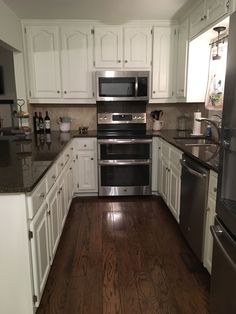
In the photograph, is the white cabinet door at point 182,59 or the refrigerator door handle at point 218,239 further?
the white cabinet door at point 182,59

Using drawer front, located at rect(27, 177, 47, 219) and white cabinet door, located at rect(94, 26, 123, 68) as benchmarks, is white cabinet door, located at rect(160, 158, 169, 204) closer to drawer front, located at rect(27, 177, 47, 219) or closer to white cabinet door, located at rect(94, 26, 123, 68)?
white cabinet door, located at rect(94, 26, 123, 68)

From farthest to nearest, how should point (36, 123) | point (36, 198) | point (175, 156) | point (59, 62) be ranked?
point (36, 123)
point (59, 62)
point (175, 156)
point (36, 198)

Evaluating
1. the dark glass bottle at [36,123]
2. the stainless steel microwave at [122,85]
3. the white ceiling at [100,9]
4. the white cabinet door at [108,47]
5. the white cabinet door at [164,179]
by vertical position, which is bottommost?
the white cabinet door at [164,179]

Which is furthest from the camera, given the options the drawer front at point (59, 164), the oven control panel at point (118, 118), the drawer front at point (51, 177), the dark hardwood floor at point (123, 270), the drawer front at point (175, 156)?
the oven control panel at point (118, 118)

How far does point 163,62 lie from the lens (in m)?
3.63

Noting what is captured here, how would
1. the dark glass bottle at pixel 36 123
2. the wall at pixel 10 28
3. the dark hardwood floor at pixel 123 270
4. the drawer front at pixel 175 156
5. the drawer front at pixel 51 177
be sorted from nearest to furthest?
the dark hardwood floor at pixel 123 270 → the drawer front at pixel 51 177 → the drawer front at pixel 175 156 → the wall at pixel 10 28 → the dark glass bottle at pixel 36 123

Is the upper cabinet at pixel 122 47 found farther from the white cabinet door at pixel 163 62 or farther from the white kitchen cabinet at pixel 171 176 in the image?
the white kitchen cabinet at pixel 171 176

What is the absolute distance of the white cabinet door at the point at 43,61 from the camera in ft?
11.4

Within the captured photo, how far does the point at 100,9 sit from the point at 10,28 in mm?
1088

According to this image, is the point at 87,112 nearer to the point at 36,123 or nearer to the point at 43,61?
the point at 36,123

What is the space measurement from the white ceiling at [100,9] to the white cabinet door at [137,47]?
173 millimetres

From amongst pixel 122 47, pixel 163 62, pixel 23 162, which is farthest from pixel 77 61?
pixel 23 162

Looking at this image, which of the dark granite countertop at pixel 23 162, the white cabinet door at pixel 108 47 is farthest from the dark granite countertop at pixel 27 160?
the white cabinet door at pixel 108 47

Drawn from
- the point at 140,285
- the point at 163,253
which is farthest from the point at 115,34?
the point at 140,285
